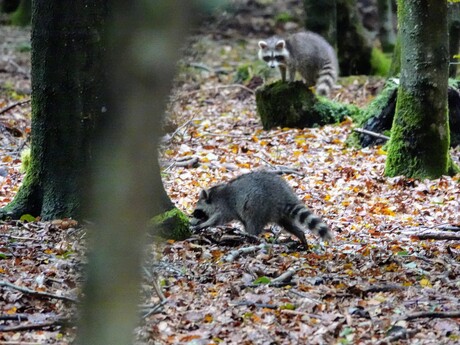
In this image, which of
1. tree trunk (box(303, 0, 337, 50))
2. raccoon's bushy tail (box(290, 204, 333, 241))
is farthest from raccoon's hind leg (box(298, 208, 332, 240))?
tree trunk (box(303, 0, 337, 50))

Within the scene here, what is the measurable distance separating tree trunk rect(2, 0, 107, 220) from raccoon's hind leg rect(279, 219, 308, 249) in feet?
7.16

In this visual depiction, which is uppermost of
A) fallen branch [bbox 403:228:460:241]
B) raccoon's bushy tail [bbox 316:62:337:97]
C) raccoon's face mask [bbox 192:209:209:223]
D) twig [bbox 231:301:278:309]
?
raccoon's bushy tail [bbox 316:62:337:97]

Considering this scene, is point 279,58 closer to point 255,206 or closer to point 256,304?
point 255,206

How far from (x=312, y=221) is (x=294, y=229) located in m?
0.54

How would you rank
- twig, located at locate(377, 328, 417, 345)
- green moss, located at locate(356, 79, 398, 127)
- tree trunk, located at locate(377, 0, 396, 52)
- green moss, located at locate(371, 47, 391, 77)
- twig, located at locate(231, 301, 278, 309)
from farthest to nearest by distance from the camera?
tree trunk, located at locate(377, 0, 396, 52)
green moss, located at locate(371, 47, 391, 77)
green moss, located at locate(356, 79, 398, 127)
twig, located at locate(231, 301, 278, 309)
twig, located at locate(377, 328, 417, 345)

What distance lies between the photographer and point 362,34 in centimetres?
2028

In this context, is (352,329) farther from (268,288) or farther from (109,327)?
(109,327)

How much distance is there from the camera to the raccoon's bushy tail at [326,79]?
16547 millimetres

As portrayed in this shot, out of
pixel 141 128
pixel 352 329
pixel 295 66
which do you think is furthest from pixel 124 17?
pixel 295 66

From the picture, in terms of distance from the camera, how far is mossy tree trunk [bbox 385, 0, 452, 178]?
1045cm

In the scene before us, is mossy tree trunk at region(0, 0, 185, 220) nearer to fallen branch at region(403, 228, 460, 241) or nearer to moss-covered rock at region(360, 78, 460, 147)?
fallen branch at region(403, 228, 460, 241)

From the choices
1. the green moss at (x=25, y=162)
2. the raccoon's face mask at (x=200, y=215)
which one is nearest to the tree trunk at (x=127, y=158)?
the raccoon's face mask at (x=200, y=215)

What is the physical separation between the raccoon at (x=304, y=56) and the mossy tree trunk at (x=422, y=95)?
6.11 meters

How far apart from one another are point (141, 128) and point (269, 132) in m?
12.1
